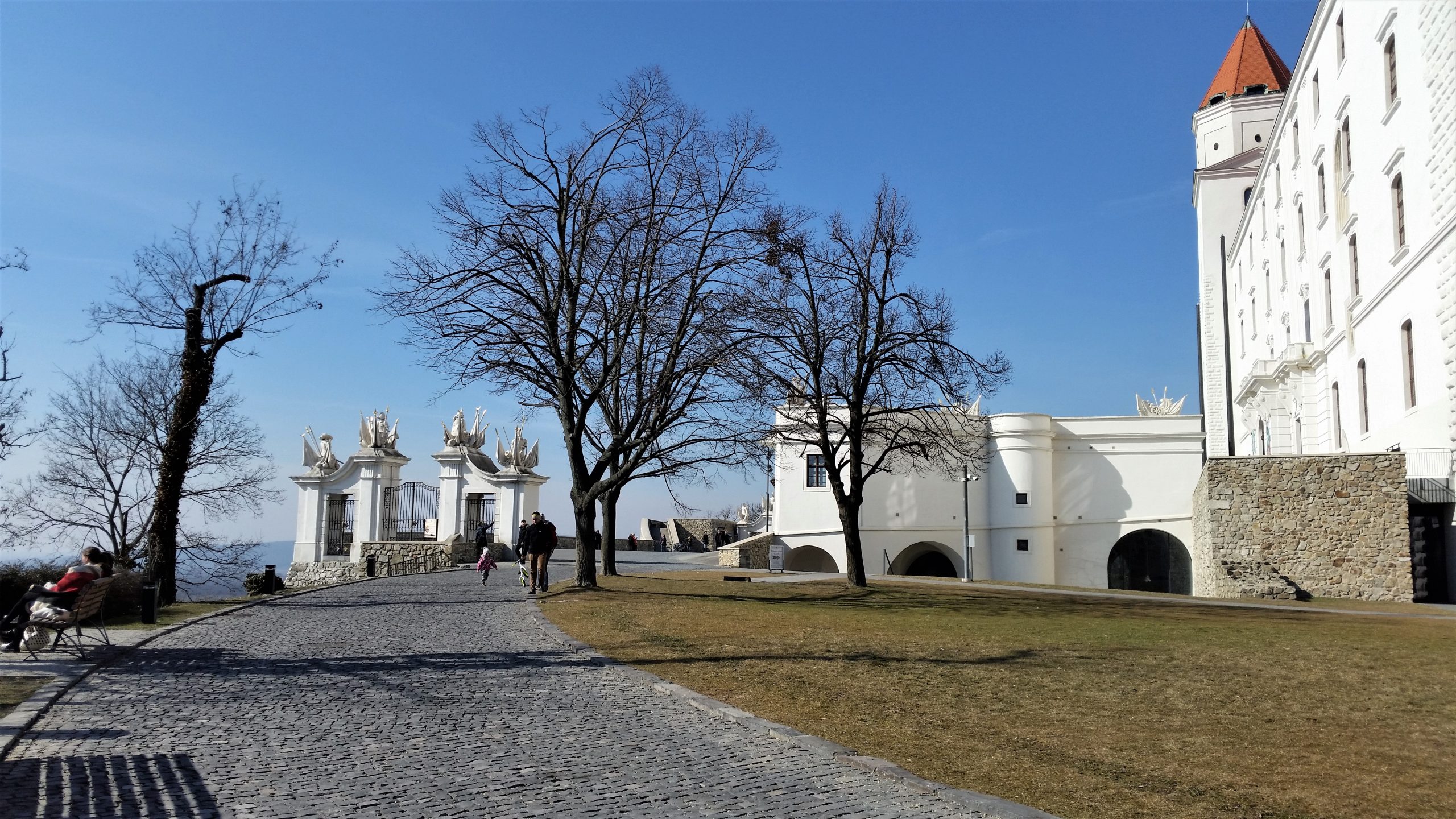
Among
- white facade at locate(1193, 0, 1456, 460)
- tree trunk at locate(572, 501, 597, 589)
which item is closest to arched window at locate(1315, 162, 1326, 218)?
white facade at locate(1193, 0, 1456, 460)

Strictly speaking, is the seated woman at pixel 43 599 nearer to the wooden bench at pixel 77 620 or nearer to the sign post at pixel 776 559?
the wooden bench at pixel 77 620

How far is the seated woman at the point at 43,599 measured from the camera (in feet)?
34.7

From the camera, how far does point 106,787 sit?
5.89 meters

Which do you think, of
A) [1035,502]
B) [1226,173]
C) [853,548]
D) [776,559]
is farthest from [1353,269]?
[1226,173]

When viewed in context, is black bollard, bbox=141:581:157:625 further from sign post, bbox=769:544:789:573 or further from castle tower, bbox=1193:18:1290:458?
castle tower, bbox=1193:18:1290:458

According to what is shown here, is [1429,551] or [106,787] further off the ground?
[1429,551]

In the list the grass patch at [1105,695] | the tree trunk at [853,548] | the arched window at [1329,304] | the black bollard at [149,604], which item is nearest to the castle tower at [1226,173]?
the arched window at [1329,304]

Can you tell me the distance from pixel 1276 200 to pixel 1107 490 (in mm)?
13955

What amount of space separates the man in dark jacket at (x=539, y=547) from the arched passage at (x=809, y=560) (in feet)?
89.5

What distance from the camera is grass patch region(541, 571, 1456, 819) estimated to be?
634cm

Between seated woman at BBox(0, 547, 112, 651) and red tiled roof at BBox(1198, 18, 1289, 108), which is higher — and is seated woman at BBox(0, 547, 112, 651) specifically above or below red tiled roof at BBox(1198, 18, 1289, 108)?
below

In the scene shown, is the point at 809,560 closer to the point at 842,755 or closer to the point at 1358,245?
the point at 1358,245

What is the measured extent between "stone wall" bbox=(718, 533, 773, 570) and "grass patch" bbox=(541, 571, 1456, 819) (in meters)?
19.9

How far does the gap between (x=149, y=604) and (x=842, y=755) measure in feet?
38.9
